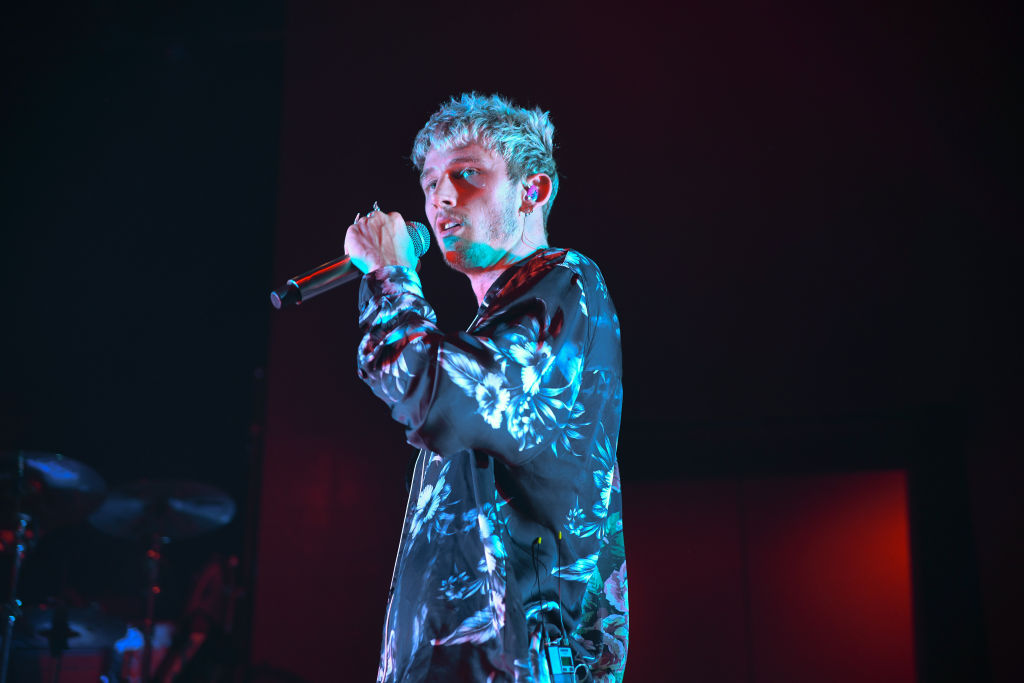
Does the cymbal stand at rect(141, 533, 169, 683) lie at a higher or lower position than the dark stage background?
lower

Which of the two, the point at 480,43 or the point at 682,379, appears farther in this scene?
the point at 480,43

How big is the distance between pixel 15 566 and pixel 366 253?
2.75 meters

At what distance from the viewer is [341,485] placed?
316 cm

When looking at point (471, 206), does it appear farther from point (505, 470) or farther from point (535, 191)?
point (505, 470)

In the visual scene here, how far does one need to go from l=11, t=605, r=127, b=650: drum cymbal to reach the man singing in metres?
2.68

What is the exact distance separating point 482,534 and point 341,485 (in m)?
2.20

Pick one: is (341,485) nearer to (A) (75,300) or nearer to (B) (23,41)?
(A) (75,300)

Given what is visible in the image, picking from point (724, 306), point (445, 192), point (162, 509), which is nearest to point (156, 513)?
point (162, 509)

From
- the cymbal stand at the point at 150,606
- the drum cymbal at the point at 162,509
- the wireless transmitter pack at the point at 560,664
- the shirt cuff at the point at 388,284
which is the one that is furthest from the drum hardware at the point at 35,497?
the wireless transmitter pack at the point at 560,664

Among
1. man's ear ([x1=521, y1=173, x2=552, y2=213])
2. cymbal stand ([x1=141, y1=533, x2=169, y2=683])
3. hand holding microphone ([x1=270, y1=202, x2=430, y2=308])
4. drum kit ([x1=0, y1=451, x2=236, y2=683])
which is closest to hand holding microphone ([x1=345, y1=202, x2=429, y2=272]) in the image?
hand holding microphone ([x1=270, y1=202, x2=430, y2=308])

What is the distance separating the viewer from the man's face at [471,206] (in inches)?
56.0

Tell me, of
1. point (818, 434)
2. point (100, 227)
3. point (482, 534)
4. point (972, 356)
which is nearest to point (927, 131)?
point (972, 356)

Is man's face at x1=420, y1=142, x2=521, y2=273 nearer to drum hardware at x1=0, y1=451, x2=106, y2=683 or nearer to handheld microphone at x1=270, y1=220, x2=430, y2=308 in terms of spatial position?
handheld microphone at x1=270, y1=220, x2=430, y2=308

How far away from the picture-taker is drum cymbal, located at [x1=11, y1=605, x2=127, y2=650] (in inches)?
127
